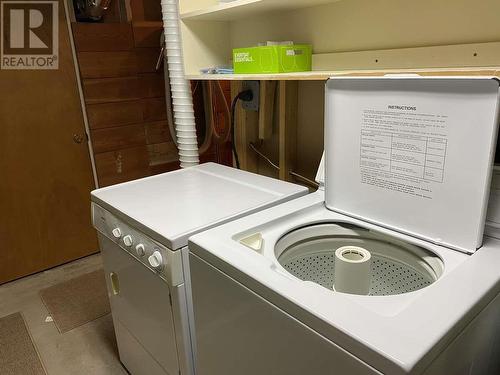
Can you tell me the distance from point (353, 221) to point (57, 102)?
7.20ft

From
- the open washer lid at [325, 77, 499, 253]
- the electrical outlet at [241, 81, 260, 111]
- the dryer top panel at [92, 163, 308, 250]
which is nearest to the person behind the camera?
the open washer lid at [325, 77, 499, 253]

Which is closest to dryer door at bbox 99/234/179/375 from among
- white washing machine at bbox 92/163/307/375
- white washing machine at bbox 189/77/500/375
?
white washing machine at bbox 92/163/307/375

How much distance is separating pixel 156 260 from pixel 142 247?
94 mm

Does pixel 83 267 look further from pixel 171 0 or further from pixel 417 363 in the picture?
pixel 417 363

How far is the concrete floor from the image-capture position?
189 centimetres

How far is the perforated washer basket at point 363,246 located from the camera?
3.48ft

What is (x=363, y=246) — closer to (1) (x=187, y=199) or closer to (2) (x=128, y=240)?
(1) (x=187, y=199)

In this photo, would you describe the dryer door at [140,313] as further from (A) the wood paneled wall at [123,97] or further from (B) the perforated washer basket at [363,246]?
(A) the wood paneled wall at [123,97]

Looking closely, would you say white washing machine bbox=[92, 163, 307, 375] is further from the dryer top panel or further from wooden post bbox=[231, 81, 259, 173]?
wooden post bbox=[231, 81, 259, 173]

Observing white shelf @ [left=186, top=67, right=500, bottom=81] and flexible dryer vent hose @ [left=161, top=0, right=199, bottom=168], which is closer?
white shelf @ [left=186, top=67, right=500, bottom=81]

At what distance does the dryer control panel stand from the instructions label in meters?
0.61

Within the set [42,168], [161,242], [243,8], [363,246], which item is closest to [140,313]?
[161,242]

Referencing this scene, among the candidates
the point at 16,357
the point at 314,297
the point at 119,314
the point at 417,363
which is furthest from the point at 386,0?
the point at 16,357

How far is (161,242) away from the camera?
44.5 inches
